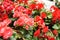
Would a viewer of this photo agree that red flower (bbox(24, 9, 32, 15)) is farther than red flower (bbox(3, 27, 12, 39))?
Yes

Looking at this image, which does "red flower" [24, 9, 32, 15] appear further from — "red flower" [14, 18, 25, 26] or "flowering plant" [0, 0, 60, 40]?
"red flower" [14, 18, 25, 26]

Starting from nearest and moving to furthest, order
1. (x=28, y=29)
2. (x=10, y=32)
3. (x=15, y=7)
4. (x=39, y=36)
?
(x=10, y=32) → (x=28, y=29) → (x=39, y=36) → (x=15, y=7)

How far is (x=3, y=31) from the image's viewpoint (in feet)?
6.84

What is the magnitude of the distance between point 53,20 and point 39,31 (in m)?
0.37

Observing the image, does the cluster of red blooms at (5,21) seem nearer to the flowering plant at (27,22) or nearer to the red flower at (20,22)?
the flowering plant at (27,22)

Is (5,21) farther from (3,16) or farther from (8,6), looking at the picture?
(8,6)

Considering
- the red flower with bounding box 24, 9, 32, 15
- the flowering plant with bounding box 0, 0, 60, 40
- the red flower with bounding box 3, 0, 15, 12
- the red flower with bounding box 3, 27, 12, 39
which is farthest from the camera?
the red flower with bounding box 24, 9, 32, 15

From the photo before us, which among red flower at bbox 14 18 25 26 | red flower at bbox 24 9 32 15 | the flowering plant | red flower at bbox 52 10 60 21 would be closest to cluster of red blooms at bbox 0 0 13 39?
the flowering plant

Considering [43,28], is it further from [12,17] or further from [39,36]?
[12,17]

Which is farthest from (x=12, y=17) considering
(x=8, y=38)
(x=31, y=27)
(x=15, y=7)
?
(x=8, y=38)

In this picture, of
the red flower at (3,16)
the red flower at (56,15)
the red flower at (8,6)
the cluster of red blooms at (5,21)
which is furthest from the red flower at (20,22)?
the red flower at (56,15)

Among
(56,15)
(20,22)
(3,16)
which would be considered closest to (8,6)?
(3,16)

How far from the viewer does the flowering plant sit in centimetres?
224

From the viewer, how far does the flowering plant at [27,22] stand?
2.24 meters
